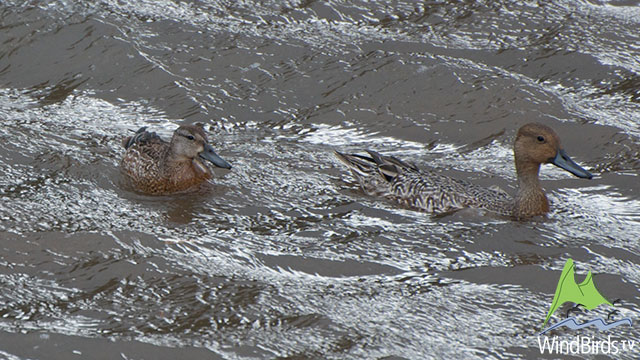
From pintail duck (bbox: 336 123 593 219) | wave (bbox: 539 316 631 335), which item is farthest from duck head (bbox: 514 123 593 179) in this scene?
wave (bbox: 539 316 631 335)

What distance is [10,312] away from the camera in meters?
5.97

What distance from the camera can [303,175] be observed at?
850 centimetres

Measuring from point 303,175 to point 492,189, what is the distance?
65.2 inches

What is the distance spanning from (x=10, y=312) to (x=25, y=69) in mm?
5091

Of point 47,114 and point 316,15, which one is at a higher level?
point 316,15

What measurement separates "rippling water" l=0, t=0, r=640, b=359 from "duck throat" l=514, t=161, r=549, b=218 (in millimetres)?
127

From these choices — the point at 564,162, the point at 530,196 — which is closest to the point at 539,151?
the point at 564,162

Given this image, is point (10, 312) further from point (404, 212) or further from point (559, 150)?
point (559, 150)

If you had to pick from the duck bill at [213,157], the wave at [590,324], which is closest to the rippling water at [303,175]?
the wave at [590,324]

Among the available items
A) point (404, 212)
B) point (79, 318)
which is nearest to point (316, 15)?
point (404, 212)

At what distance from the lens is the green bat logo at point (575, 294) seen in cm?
628

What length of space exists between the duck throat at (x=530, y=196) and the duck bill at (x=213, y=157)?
8.07 feet

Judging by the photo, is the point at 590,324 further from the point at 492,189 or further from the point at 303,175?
the point at 303,175

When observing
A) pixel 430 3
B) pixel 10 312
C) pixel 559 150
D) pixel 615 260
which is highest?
pixel 430 3
